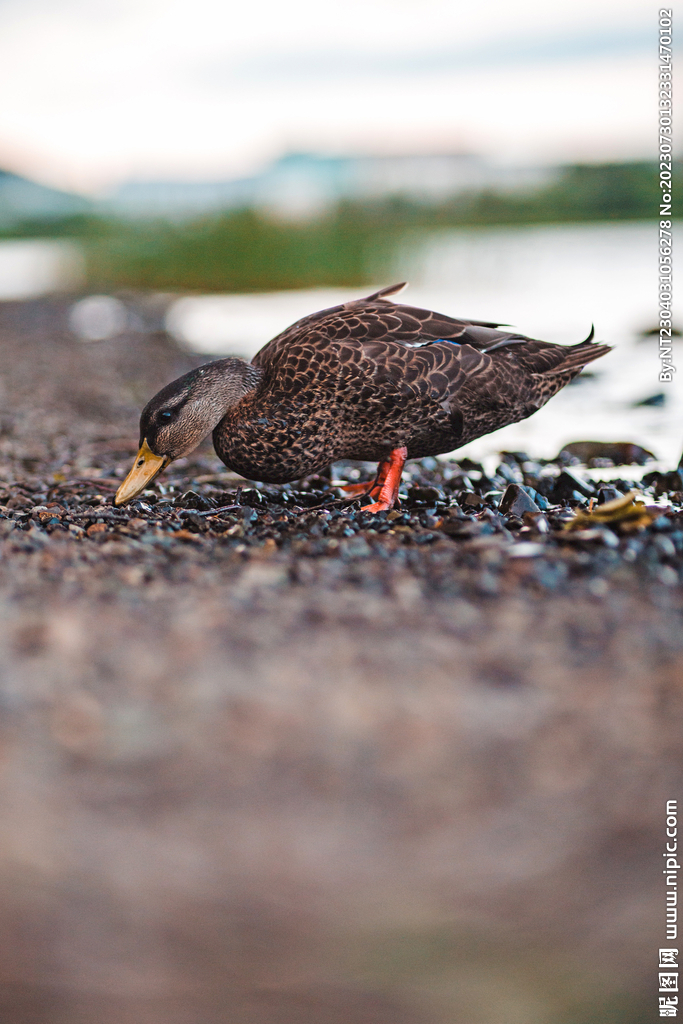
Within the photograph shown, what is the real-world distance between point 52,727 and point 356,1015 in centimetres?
100

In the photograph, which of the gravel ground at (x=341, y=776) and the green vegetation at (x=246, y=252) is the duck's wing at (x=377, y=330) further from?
the green vegetation at (x=246, y=252)

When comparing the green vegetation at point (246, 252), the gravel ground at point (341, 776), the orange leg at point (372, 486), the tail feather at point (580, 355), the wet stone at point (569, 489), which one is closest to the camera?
the gravel ground at point (341, 776)

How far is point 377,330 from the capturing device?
13.5ft

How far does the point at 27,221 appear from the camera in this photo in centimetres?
4259

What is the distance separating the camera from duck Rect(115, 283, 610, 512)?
159 inches

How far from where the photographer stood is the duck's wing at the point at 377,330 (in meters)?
4.11

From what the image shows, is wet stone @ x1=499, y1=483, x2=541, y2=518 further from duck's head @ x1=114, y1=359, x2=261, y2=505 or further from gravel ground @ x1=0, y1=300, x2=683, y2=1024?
duck's head @ x1=114, y1=359, x2=261, y2=505

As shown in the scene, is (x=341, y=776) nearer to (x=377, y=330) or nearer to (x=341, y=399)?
(x=341, y=399)

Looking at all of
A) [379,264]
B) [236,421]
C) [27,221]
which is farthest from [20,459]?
[27,221]

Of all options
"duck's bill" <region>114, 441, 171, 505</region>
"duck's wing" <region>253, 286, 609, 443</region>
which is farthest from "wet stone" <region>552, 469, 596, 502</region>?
"duck's bill" <region>114, 441, 171, 505</region>

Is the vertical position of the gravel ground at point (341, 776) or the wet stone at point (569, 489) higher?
the wet stone at point (569, 489)

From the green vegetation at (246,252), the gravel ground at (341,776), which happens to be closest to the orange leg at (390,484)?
the gravel ground at (341,776)

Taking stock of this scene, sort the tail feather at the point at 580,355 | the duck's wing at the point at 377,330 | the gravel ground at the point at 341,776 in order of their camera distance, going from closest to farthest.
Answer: the gravel ground at the point at 341,776 < the duck's wing at the point at 377,330 < the tail feather at the point at 580,355

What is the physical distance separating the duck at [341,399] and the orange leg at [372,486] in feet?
0.06
